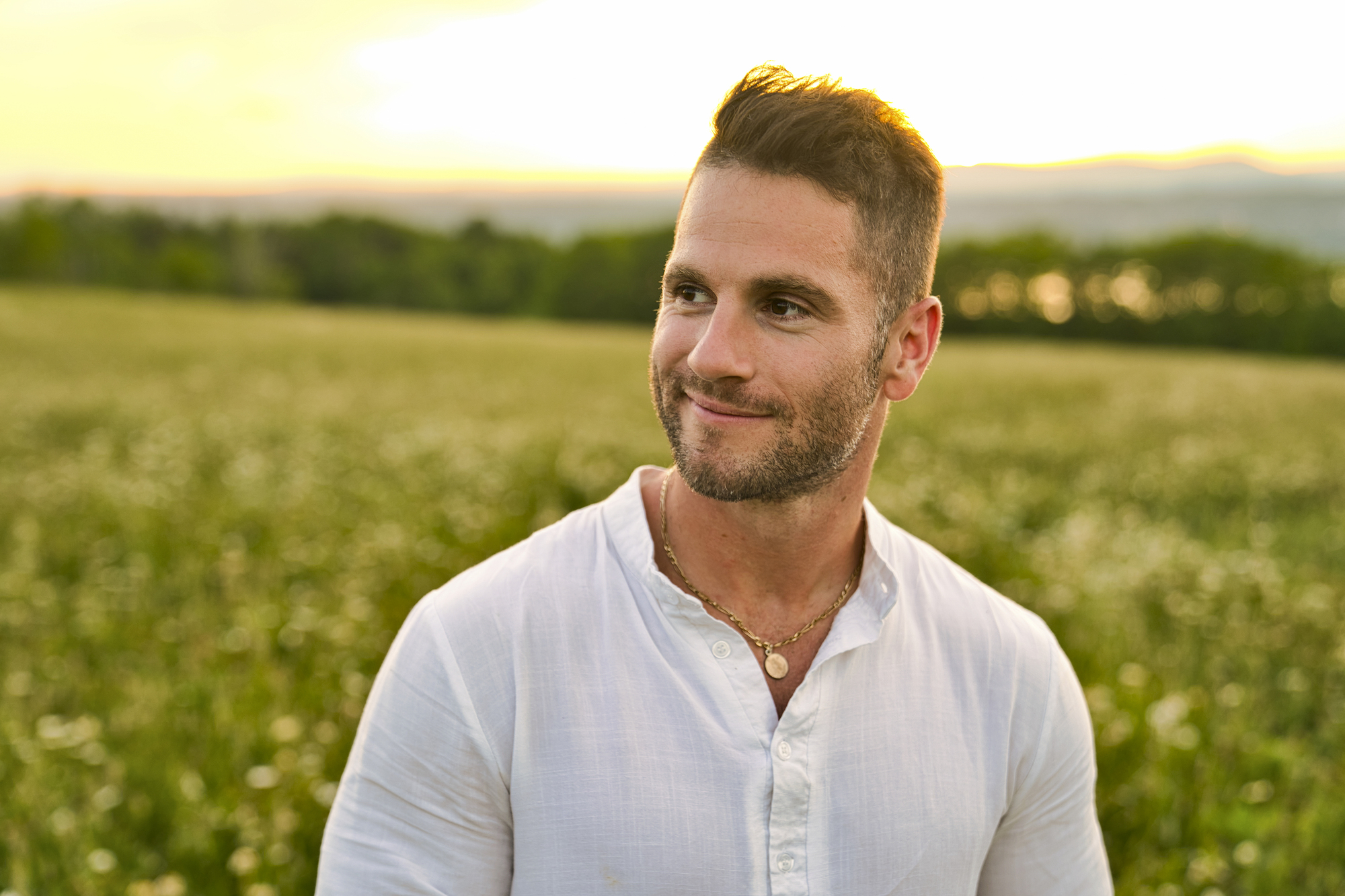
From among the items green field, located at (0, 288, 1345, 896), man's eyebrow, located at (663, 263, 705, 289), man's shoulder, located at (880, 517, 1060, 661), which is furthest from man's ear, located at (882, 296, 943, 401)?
green field, located at (0, 288, 1345, 896)

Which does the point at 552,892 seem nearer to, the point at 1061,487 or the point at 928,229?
the point at 928,229

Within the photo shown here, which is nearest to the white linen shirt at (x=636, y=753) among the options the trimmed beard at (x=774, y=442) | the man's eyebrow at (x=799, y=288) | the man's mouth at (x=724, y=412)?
the trimmed beard at (x=774, y=442)

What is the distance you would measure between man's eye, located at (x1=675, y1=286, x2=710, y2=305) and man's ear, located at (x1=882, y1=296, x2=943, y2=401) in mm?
478

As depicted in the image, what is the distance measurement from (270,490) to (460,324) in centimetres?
3444

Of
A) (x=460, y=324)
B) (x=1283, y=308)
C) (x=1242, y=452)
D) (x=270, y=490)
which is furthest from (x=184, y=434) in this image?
(x=1283, y=308)

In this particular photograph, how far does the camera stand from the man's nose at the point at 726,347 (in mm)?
2025

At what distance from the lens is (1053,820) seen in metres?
2.38

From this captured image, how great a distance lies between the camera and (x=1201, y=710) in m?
5.29

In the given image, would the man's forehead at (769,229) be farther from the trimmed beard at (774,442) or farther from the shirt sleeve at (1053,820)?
the shirt sleeve at (1053,820)

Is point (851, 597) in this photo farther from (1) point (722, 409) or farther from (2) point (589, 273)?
(2) point (589, 273)

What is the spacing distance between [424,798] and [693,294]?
1.24m

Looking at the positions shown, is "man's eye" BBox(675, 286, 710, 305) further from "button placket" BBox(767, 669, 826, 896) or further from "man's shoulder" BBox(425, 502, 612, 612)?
"button placket" BBox(767, 669, 826, 896)

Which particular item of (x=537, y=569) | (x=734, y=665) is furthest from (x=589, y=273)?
(x=734, y=665)

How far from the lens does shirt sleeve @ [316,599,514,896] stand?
203 centimetres
